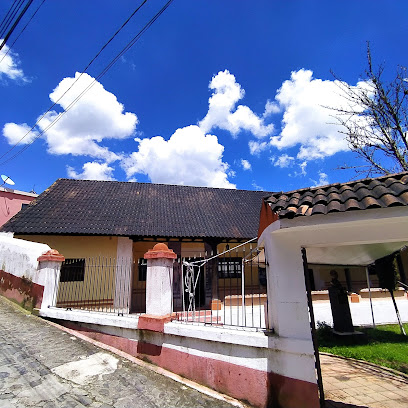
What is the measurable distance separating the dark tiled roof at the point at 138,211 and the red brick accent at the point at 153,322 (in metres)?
6.32

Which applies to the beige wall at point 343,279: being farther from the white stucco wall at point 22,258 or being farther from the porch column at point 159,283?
the white stucco wall at point 22,258

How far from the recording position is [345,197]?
309 cm

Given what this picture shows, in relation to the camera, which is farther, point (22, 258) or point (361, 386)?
point (22, 258)

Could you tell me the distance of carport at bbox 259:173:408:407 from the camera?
9.52ft

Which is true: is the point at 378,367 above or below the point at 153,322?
below

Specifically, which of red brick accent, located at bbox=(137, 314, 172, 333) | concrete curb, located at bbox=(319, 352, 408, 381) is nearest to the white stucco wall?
red brick accent, located at bbox=(137, 314, 172, 333)

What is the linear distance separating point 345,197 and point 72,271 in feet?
32.1

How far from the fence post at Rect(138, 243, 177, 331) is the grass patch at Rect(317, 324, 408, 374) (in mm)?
4529

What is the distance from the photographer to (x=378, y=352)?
20.5ft

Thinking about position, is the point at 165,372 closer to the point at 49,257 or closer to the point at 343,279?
the point at 49,257

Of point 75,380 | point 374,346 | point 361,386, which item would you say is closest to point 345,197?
point 361,386

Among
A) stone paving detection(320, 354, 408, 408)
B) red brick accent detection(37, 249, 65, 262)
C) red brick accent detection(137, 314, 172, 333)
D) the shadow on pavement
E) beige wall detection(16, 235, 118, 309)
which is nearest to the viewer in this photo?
the shadow on pavement

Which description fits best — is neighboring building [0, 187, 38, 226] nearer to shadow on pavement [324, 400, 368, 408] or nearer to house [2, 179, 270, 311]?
house [2, 179, 270, 311]

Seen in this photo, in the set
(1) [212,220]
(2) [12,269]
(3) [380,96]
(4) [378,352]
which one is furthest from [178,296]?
(3) [380,96]
